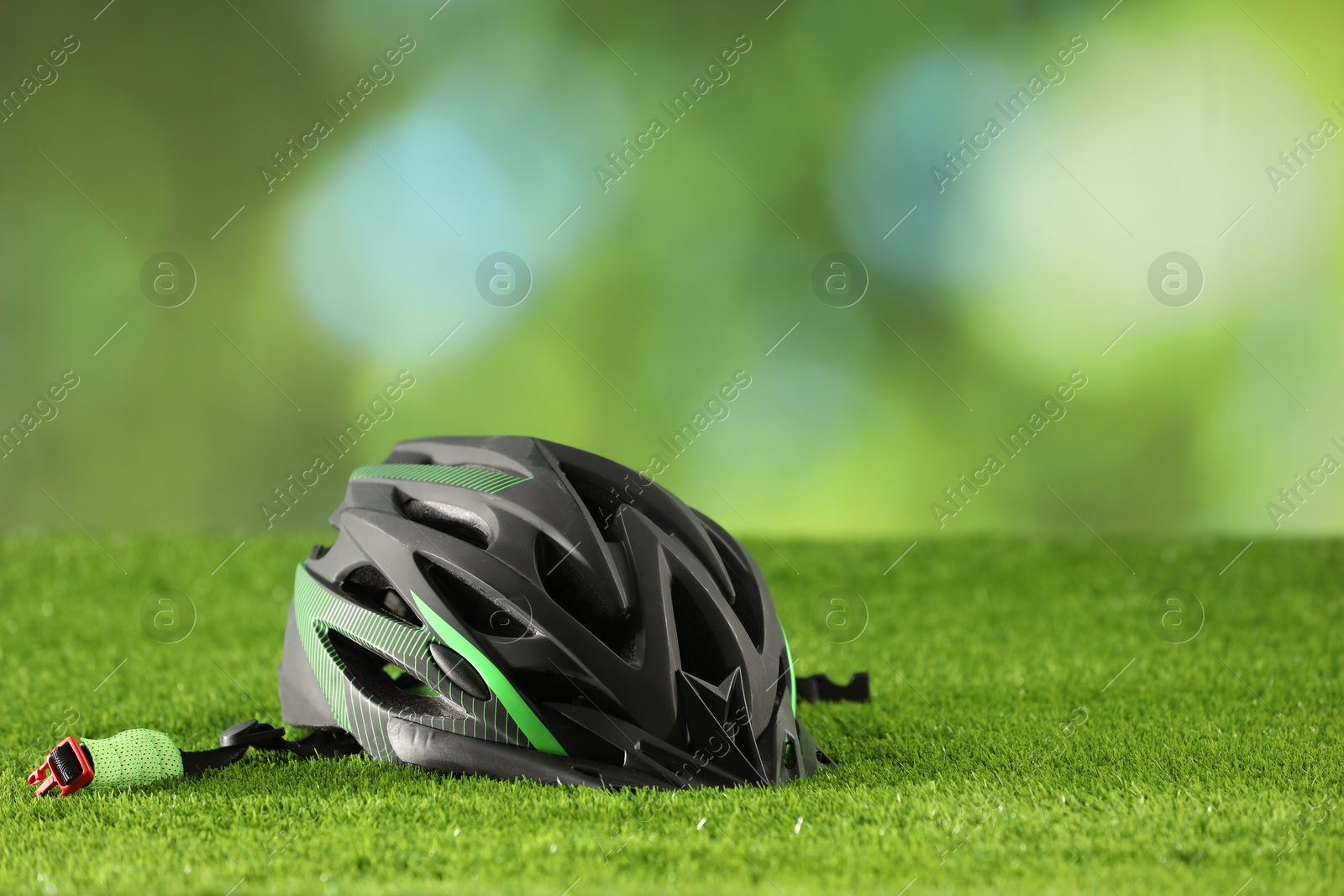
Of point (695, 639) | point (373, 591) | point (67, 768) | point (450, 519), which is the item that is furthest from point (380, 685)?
point (695, 639)

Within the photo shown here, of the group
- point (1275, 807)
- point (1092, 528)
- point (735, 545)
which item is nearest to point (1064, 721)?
point (1275, 807)

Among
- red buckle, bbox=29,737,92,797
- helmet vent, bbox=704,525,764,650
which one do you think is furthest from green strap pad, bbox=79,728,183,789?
helmet vent, bbox=704,525,764,650

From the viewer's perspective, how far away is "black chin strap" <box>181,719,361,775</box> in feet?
8.89

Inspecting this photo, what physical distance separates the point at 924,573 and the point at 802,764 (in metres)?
3.17

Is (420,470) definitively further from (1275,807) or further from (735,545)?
(1275,807)

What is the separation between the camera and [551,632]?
2.47 m

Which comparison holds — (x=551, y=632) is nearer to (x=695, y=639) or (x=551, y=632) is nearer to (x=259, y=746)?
(x=695, y=639)

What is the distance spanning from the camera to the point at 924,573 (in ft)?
18.5

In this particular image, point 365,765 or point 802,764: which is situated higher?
point 365,765

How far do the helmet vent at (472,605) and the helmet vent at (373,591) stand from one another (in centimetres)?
21

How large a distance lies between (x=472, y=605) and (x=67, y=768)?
1040mm

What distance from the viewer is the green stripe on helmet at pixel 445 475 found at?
8.93 feet

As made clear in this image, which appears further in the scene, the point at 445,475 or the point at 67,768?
the point at 445,475

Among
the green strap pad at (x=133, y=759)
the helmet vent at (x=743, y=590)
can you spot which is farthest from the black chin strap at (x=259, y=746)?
the helmet vent at (x=743, y=590)
